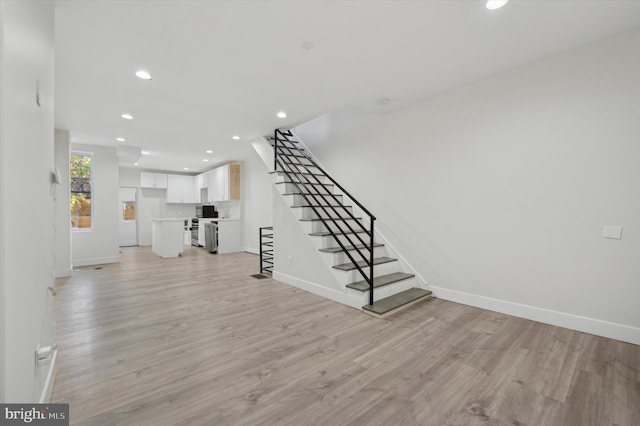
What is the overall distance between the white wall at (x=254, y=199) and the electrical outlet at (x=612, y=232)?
5.87 meters

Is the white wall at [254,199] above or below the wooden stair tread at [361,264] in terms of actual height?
above

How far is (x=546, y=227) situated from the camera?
2.79 m

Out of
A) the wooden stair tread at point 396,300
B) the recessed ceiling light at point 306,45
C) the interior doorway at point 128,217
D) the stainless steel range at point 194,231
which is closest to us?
the recessed ceiling light at point 306,45

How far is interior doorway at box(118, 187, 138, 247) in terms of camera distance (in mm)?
8961

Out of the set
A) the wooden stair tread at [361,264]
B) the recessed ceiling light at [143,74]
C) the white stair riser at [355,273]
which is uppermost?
the recessed ceiling light at [143,74]

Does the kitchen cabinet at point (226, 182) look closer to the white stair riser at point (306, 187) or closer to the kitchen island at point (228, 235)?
the kitchen island at point (228, 235)

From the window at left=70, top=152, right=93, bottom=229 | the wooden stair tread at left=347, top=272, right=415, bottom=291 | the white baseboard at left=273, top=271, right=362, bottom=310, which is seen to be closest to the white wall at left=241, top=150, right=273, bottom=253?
the white baseboard at left=273, top=271, right=362, bottom=310

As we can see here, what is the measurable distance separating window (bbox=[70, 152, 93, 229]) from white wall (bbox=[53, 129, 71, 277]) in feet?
2.62

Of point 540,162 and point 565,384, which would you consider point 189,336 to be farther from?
point 540,162

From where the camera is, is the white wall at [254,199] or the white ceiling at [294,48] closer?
the white ceiling at [294,48]

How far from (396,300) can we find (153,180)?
917 centimetres

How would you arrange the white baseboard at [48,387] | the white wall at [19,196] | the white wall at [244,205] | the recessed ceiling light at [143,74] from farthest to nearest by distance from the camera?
1. the white wall at [244,205]
2. the recessed ceiling light at [143,74]
3. the white baseboard at [48,387]
4. the white wall at [19,196]

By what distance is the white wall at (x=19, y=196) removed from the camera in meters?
0.75

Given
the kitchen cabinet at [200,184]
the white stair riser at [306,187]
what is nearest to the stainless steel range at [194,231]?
the kitchen cabinet at [200,184]
